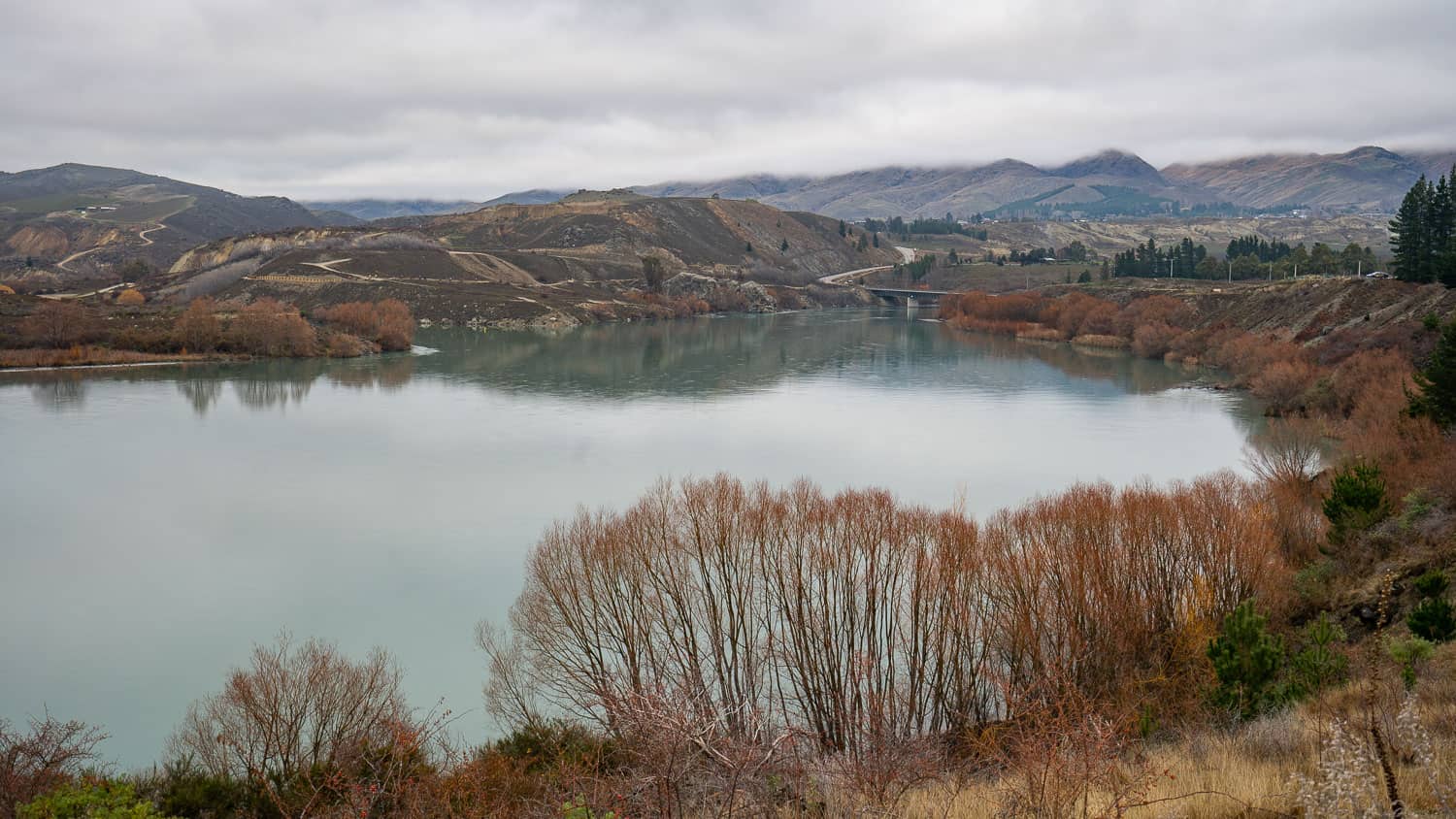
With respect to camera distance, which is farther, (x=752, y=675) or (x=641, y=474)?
(x=641, y=474)

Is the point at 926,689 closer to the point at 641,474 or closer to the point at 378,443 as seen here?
the point at 641,474

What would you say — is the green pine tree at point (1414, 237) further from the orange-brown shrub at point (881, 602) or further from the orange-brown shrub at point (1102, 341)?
the orange-brown shrub at point (881, 602)

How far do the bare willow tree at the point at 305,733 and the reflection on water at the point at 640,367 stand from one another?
3343 cm

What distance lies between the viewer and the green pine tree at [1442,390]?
2184 cm

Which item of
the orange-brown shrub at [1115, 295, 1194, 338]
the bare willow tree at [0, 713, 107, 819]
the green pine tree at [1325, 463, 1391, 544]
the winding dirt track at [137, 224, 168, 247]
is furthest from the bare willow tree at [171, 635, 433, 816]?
the winding dirt track at [137, 224, 168, 247]

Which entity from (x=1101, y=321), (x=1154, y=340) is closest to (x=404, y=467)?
(x=1154, y=340)

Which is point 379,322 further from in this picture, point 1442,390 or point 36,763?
point 1442,390

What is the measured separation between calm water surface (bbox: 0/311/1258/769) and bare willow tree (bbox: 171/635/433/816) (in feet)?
6.61

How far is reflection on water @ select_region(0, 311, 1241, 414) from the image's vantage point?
50.4 meters

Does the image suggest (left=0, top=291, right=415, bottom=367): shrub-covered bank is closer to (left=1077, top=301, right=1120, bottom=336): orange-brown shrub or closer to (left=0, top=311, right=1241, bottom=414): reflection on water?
(left=0, top=311, right=1241, bottom=414): reflection on water

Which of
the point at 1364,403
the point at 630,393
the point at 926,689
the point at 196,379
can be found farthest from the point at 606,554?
the point at 196,379

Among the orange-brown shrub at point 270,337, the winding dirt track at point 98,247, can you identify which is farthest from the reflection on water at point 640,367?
the winding dirt track at point 98,247

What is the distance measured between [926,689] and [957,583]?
1.76 metres

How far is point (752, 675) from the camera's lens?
15406 mm
